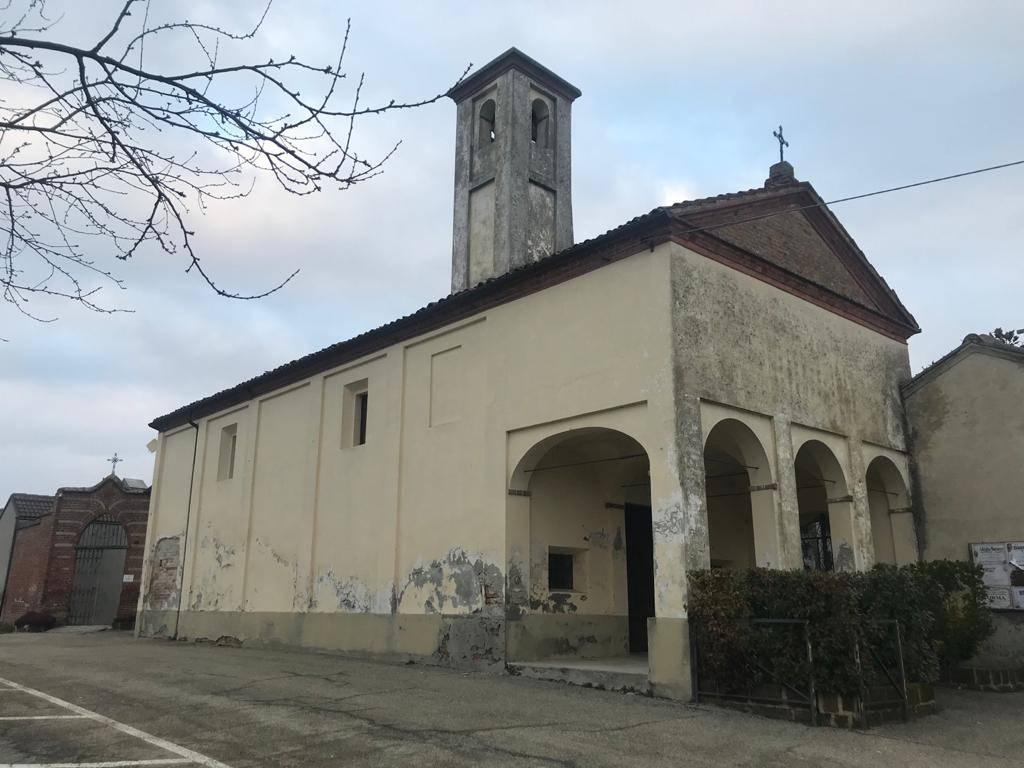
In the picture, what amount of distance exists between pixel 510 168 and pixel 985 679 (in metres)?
12.3

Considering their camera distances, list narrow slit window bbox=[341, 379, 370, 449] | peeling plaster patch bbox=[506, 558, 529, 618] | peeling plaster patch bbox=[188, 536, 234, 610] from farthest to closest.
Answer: peeling plaster patch bbox=[188, 536, 234, 610] < narrow slit window bbox=[341, 379, 370, 449] < peeling plaster patch bbox=[506, 558, 529, 618]

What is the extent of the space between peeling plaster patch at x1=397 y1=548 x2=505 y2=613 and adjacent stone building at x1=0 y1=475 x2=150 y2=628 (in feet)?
51.5

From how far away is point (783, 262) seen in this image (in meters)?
13.0

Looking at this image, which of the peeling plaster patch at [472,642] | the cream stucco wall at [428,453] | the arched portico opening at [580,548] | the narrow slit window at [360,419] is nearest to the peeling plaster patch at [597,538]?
the arched portico opening at [580,548]

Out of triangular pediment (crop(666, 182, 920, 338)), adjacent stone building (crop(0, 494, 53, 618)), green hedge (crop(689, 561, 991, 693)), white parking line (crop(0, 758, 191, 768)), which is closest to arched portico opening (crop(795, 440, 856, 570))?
green hedge (crop(689, 561, 991, 693))

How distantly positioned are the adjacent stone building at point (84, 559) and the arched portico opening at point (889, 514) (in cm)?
2157

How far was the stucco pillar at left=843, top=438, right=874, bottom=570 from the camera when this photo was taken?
1244 cm

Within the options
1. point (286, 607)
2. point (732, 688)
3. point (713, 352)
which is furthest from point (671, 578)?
point (286, 607)

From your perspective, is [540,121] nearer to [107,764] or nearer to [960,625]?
[960,625]

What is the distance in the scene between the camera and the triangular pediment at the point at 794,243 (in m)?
11.4

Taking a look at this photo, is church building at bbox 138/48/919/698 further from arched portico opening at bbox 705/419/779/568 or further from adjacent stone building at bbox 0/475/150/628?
adjacent stone building at bbox 0/475/150/628

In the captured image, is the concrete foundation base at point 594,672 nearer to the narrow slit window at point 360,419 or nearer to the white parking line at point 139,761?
the white parking line at point 139,761

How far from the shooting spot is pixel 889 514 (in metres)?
14.1

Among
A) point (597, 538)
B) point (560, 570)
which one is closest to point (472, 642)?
point (560, 570)
